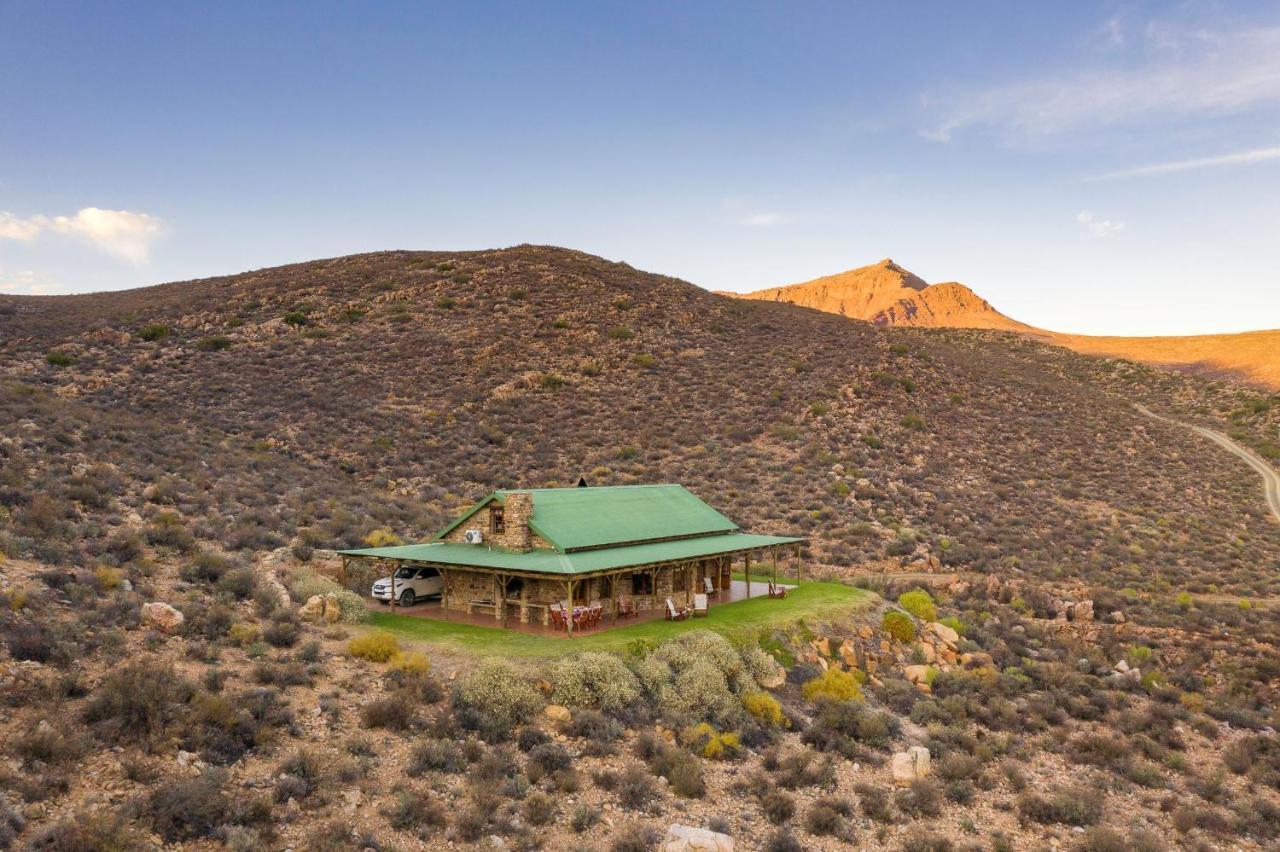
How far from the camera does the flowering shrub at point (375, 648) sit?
19.7 m

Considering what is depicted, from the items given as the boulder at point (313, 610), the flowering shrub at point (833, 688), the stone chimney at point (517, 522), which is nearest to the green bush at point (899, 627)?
the flowering shrub at point (833, 688)

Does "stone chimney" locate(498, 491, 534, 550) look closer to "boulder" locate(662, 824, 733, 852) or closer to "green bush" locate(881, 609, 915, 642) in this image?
"boulder" locate(662, 824, 733, 852)

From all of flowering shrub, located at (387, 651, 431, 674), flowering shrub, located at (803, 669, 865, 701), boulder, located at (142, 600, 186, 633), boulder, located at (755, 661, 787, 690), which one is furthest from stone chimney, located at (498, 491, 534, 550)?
flowering shrub, located at (803, 669, 865, 701)

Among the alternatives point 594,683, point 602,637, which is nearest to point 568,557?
point 602,637

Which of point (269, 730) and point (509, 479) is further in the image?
point (509, 479)

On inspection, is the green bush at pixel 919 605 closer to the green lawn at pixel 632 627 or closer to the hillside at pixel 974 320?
the green lawn at pixel 632 627

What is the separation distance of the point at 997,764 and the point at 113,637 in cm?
2014

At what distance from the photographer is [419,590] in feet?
88.0

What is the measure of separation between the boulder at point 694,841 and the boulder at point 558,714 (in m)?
4.21

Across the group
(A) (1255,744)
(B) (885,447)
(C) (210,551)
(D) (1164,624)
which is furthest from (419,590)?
(B) (885,447)

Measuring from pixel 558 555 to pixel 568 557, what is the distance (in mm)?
385

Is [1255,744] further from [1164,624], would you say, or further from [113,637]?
[113,637]

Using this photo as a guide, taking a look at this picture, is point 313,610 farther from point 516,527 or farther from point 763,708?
point 763,708

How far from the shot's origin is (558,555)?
23.1 metres
